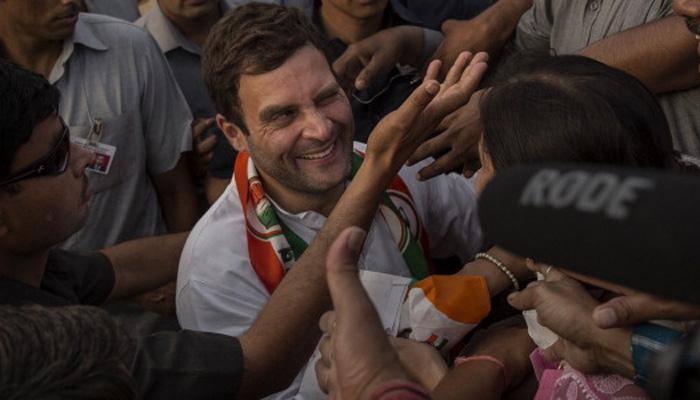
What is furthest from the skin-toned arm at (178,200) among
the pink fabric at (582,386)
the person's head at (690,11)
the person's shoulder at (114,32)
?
the pink fabric at (582,386)

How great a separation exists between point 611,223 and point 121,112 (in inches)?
117

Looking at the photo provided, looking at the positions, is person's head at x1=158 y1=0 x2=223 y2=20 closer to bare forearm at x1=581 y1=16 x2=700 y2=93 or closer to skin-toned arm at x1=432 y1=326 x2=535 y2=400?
bare forearm at x1=581 y1=16 x2=700 y2=93

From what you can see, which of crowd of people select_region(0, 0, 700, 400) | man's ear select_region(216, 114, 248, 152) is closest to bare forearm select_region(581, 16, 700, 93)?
crowd of people select_region(0, 0, 700, 400)

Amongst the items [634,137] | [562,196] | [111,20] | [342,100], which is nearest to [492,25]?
[342,100]

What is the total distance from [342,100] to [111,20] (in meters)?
1.35

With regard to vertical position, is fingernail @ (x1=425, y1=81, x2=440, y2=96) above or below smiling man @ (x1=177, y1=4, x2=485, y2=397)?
above

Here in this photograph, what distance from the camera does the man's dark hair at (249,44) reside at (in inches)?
107

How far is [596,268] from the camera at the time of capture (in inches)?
34.8

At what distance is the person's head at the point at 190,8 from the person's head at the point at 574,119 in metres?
2.59

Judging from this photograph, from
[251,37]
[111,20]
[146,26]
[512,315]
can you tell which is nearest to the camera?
[512,315]

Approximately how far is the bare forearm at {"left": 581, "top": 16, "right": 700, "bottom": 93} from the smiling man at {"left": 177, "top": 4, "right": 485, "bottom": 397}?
462 mm

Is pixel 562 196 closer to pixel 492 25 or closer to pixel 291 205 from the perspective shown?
pixel 291 205

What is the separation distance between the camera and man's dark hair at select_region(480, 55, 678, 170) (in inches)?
65.0

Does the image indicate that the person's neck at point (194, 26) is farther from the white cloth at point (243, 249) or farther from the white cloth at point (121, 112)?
the white cloth at point (243, 249)
